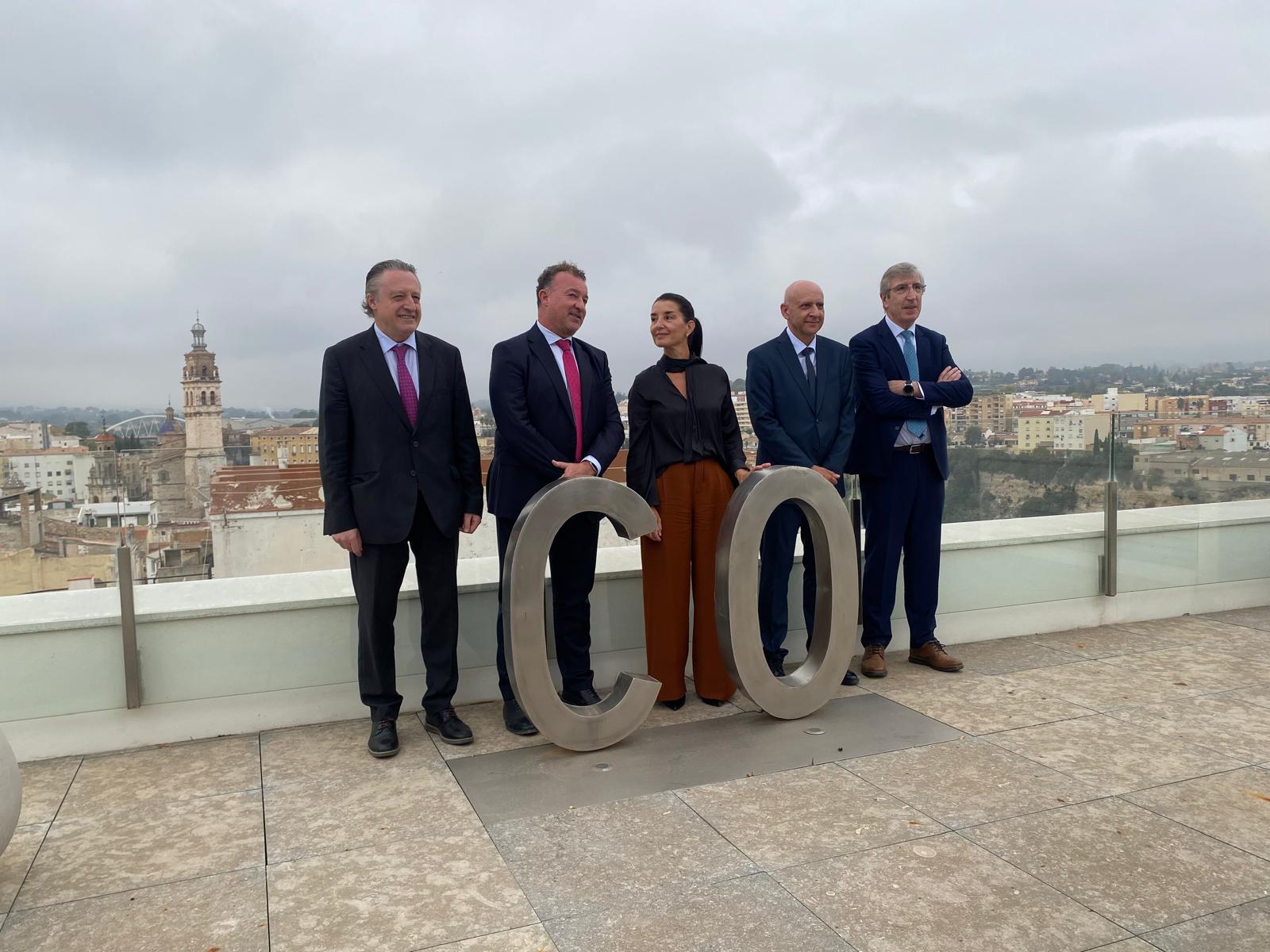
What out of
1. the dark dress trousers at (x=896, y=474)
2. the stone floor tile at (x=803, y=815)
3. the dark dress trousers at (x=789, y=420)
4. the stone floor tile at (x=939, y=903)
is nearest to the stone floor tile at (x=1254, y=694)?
the dark dress trousers at (x=896, y=474)

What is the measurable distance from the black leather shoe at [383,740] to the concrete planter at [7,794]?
54.4 inches

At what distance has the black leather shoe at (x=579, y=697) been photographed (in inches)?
186

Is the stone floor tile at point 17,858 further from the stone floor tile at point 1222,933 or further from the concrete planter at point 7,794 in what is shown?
the stone floor tile at point 1222,933

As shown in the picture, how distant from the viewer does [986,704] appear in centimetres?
472

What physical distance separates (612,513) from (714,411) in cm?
84

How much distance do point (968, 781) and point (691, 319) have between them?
245cm

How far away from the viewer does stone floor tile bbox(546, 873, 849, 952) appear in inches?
104

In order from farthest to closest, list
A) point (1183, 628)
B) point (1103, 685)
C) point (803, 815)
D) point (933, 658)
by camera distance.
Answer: point (1183, 628) < point (933, 658) < point (1103, 685) < point (803, 815)

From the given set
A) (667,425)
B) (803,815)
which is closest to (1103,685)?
(803,815)

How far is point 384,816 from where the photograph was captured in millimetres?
3537

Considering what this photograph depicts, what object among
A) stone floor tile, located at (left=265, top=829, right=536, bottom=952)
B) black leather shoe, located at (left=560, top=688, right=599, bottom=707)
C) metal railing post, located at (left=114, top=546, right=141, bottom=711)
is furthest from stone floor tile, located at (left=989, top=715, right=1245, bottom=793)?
metal railing post, located at (left=114, top=546, right=141, bottom=711)

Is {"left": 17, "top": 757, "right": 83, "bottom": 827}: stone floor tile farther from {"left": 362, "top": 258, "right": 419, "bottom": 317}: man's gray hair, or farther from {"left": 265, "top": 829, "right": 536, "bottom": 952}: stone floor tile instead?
{"left": 362, "top": 258, "right": 419, "bottom": 317}: man's gray hair

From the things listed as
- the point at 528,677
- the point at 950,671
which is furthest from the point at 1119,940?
the point at 950,671

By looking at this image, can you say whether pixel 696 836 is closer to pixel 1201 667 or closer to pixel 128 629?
pixel 128 629
